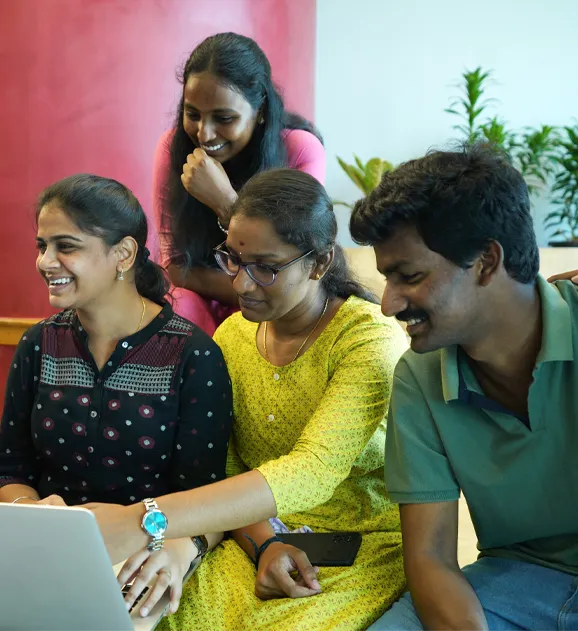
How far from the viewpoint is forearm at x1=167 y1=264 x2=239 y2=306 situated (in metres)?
2.25

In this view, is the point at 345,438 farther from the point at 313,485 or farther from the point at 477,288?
the point at 477,288

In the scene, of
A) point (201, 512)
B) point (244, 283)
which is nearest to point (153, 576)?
point (201, 512)

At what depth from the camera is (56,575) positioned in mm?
1166

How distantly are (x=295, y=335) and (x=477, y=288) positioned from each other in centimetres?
53

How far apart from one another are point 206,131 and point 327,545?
1.14 meters

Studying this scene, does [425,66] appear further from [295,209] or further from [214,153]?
[295,209]

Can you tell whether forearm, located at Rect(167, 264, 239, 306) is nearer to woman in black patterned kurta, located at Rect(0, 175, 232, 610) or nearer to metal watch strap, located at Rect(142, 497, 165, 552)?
woman in black patterned kurta, located at Rect(0, 175, 232, 610)

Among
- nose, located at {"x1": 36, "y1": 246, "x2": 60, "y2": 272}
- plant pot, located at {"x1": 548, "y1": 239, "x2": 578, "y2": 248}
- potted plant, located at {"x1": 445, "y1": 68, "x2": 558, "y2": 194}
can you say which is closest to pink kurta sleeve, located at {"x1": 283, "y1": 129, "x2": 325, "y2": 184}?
nose, located at {"x1": 36, "y1": 246, "x2": 60, "y2": 272}

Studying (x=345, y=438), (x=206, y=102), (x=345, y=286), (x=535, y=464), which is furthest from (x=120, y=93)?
(x=535, y=464)

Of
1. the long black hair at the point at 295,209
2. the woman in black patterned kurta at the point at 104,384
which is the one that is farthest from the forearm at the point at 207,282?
the long black hair at the point at 295,209

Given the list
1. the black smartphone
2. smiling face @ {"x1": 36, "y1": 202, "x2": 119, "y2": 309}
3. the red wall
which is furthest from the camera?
the red wall

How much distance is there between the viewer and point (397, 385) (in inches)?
60.4

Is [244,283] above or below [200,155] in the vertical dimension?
below

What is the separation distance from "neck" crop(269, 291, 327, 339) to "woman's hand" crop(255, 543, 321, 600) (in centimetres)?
48
